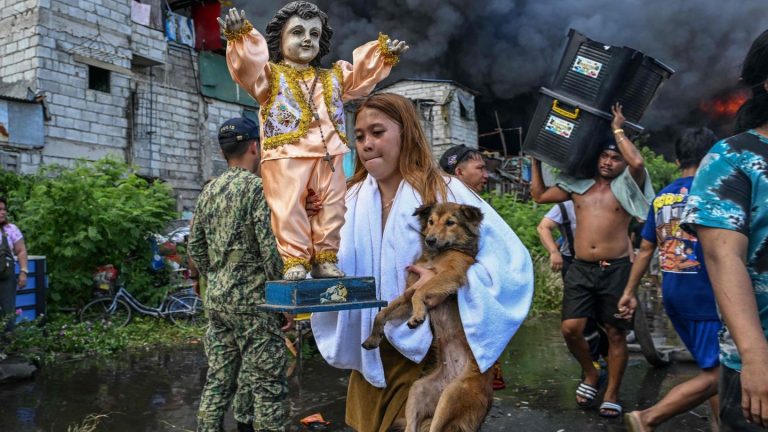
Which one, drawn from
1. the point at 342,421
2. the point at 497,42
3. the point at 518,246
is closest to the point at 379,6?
the point at 497,42

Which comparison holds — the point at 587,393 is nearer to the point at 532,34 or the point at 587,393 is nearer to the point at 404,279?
the point at 404,279

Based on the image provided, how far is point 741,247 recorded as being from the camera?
1797 mm

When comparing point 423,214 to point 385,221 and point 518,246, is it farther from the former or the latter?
point 518,246

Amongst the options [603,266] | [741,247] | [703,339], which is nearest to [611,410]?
[603,266]

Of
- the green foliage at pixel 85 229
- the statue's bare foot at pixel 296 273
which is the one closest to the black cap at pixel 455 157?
the statue's bare foot at pixel 296 273

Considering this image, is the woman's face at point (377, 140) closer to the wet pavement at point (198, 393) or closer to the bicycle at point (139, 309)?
the wet pavement at point (198, 393)

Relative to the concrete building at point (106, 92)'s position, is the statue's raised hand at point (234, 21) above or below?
below

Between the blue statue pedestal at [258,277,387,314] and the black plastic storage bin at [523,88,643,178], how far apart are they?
128 inches

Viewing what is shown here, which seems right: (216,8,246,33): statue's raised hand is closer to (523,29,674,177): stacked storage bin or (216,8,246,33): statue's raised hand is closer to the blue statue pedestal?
the blue statue pedestal

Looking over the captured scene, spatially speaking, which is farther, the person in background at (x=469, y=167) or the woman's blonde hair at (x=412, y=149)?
the person in background at (x=469, y=167)

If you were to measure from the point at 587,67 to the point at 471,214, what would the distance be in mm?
3220

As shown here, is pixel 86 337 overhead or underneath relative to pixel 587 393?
underneath

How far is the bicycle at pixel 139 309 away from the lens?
8.70 metres

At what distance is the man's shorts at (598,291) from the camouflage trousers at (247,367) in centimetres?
254
